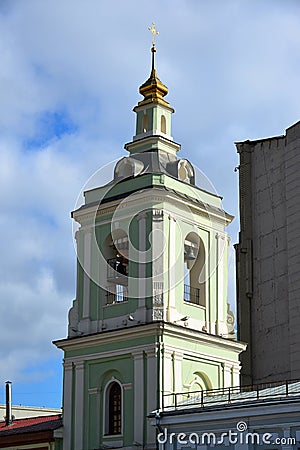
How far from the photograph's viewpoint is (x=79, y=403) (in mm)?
31438

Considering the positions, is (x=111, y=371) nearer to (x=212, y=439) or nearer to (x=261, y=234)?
(x=212, y=439)

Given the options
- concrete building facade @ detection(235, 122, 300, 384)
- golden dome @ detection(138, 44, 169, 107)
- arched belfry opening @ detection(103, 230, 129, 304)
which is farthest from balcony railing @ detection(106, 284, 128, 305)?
concrete building facade @ detection(235, 122, 300, 384)

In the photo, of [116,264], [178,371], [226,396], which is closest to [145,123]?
[116,264]

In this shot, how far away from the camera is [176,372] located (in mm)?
30062

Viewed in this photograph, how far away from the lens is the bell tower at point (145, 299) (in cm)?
3002

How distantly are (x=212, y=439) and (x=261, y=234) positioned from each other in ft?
88.6

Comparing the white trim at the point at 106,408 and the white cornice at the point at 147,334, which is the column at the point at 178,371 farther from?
the white trim at the point at 106,408

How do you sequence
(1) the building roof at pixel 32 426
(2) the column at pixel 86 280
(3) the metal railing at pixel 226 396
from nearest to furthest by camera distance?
(3) the metal railing at pixel 226 396 → (2) the column at pixel 86 280 → (1) the building roof at pixel 32 426

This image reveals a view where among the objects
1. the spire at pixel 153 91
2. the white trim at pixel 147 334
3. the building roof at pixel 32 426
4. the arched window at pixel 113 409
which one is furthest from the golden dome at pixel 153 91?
the building roof at pixel 32 426

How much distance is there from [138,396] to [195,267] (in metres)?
5.56

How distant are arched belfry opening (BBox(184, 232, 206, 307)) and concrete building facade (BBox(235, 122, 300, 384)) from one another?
1614 cm

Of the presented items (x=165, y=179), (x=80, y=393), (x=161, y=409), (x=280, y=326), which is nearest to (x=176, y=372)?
(x=161, y=409)

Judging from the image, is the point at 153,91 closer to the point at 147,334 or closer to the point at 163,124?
the point at 163,124

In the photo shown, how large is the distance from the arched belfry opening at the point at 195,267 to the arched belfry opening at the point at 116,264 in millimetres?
2128
